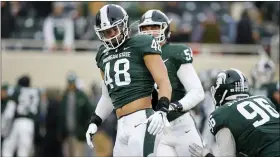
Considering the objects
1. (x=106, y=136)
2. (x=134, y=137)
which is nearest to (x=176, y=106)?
(x=134, y=137)

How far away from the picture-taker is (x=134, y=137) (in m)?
6.87

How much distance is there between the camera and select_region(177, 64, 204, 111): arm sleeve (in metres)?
7.43

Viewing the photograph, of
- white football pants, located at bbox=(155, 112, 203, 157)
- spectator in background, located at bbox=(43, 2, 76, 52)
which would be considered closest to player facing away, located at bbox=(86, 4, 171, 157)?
white football pants, located at bbox=(155, 112, 203, 157)

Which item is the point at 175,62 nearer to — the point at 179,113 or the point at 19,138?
the point at 179,113

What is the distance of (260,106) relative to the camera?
677cm

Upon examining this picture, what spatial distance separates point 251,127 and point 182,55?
132 centimetres

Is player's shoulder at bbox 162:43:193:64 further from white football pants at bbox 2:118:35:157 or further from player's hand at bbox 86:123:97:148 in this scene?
white football pants at bbox 2:118:35:157

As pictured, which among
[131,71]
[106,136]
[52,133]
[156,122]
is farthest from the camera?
[52,133]

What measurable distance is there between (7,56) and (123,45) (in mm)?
9399

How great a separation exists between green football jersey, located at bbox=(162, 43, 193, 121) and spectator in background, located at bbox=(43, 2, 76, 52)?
837 centimetres

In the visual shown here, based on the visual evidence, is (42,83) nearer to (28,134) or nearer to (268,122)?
(28,134)

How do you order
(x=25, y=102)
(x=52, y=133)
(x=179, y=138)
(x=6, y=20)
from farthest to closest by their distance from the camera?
(x=6, y=20)
(x=52, y=133)
(x=25, y=102)
(x=179, y=138)

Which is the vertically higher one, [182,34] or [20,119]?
[182,34]

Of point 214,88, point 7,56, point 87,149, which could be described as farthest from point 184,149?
point 7,56
